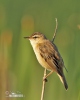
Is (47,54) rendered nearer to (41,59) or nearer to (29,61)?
(41,59)

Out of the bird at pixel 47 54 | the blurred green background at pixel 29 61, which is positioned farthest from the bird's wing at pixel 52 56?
the blurred green background at pixel 29 61

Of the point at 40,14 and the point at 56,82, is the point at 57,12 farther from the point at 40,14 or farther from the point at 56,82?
the point at 56,82

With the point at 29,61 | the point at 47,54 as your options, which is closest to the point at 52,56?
the point at 47,54

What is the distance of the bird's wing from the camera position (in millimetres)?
5422

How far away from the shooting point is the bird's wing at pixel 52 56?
5.42m

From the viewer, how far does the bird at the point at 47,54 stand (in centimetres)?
542

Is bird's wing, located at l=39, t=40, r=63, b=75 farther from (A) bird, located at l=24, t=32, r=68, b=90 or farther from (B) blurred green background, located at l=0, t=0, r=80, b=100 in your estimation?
(B) blurred green background, located at l=0, t=0, r=80, b=100

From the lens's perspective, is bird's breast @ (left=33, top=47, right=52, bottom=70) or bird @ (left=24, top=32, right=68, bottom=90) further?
bird's breast @ (left=33, top=47, right=52, bottom=70)

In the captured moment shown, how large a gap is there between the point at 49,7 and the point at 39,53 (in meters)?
1.54

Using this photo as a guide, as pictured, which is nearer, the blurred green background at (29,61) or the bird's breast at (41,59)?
the blurred green background at (29,61)

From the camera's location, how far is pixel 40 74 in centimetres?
587

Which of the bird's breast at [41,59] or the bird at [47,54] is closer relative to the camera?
the bird at [47,54]

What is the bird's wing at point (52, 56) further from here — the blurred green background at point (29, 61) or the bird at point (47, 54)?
the blurred green background at point (29, 61)

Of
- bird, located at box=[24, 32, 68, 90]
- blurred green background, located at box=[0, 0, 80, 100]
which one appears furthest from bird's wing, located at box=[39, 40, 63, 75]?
blurred green background, located at box=[0, 0, 80, 100]
